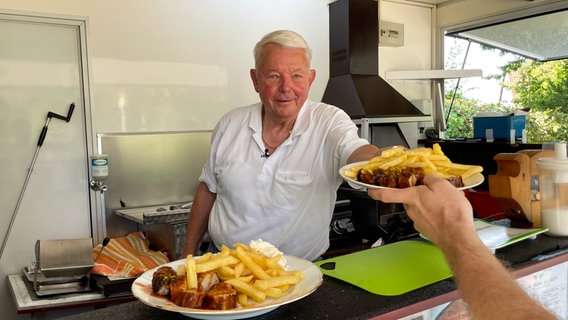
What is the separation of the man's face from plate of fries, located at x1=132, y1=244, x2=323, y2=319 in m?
0.84

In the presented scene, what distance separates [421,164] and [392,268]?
318 millimetres

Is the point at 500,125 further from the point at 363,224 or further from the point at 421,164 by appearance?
the point at 421,164

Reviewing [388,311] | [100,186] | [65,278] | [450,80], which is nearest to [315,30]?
[450,80]

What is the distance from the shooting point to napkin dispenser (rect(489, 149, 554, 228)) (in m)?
1.82

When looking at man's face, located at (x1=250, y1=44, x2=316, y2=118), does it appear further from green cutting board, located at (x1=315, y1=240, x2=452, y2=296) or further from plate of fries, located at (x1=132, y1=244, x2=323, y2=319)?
plate of fries, located at (x1=132, y1=244, x2=323, y2=319)

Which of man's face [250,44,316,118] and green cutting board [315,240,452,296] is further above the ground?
man's face [250,44,316,118]

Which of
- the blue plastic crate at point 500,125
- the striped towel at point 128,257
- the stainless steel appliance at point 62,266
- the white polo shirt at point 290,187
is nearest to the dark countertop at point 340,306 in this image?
the white polo shirt at point 290,187

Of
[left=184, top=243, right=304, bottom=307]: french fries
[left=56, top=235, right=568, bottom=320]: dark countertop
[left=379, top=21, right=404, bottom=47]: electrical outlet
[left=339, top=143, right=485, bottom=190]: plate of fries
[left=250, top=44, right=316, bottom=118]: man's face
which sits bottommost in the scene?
[left=56, top=235, right=568, bottom=320]: dark countertop

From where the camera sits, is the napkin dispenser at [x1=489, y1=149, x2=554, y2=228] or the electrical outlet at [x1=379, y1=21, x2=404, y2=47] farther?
Result: the electrical outlet at [x1=379, y1=21, x2=404, y2=47]

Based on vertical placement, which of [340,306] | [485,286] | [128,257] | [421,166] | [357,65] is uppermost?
[357,65]

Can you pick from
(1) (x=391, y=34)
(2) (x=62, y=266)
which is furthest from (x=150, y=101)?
(1) (x=391, y=34)

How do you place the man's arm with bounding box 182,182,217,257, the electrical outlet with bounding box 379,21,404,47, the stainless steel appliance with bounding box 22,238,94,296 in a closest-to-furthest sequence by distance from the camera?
1. the man's arm with bounding box 182,182,217,257
2. the stainless steel appliance with bounding box 22,238,94,296
3. the electrical outlet with bounding box 379,21,404,47

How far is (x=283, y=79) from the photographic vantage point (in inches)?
76.2

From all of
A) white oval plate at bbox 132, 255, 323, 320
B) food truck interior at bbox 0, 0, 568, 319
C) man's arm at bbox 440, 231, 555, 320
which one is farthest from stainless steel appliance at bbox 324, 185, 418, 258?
man's arm at bbox 440, 231, 555, 320
